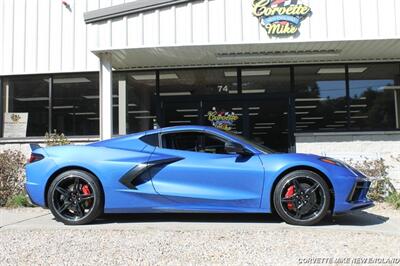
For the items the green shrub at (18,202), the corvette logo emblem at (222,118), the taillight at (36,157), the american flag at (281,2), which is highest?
the american flag at (281,2)

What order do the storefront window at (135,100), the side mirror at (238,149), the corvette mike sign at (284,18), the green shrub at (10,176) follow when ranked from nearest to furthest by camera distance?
1. the side mirror at (238,149)
2. the corvette mike sign at (284,18)
3. the green shrub at (10,176)
4. the storefront window at (135,100)

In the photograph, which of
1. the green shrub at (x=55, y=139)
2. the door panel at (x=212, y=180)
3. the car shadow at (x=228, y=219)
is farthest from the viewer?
the green shrub at (x=55, y=139)

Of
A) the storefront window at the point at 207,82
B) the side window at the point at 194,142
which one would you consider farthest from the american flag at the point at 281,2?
the side window at the point at 194,142

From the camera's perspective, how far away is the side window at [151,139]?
7.13m

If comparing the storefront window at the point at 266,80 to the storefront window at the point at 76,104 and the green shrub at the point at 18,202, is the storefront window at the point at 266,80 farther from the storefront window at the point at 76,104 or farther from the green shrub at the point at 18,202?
the green shrub at the point at 18,202

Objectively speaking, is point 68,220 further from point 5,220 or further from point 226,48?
point 226,48

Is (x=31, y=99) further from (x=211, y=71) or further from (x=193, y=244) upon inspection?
(x=193, y=244)

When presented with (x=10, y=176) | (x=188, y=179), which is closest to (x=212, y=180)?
(x=188, y=179)

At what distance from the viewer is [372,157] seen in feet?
35.4

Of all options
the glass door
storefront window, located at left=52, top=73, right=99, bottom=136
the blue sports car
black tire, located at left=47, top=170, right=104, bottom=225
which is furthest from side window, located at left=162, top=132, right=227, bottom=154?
storefront window, located at left=52, top=73, right=99, bottom=136

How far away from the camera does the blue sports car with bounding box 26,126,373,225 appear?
6613mm

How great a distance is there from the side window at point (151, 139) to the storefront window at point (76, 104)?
204 inches

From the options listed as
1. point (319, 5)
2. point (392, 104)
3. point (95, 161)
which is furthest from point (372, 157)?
point (95, 161)

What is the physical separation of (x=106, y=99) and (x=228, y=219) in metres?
4.24
